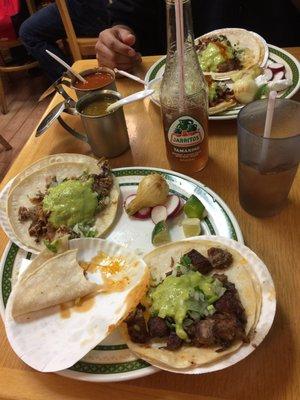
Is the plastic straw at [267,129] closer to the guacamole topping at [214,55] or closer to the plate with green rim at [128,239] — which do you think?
the plate with green rim at [128,239]

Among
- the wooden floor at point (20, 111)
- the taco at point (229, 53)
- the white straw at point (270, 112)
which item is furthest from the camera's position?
the wooden floor at point (20, 111)

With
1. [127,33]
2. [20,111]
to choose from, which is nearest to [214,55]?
[127,33]

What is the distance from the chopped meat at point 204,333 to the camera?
796 mm

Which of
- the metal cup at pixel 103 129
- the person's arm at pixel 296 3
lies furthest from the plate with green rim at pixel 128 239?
the person's arm at pixel 296 3

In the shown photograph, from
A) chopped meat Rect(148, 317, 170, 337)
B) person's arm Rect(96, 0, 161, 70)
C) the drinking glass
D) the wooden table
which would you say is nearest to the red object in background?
person's arm Rect(96, 0, 161, 70)

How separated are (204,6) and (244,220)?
5.02ft

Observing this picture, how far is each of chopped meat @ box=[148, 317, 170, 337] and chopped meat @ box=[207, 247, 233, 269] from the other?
0.20 m

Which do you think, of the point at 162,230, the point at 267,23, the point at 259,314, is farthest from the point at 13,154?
the point at 259,314

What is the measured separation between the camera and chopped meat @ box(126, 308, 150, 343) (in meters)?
0.84

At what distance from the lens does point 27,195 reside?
131 centimetres

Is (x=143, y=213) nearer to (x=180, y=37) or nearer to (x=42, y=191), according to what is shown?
(x=42, y=191)

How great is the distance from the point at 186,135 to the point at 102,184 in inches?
13.1

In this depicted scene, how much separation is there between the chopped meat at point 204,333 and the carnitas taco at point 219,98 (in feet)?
2.87

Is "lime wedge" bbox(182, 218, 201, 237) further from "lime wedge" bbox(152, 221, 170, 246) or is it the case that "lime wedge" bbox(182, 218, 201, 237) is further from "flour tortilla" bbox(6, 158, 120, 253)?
"flour tortilla" bbox(6, 158, 120, 253)
